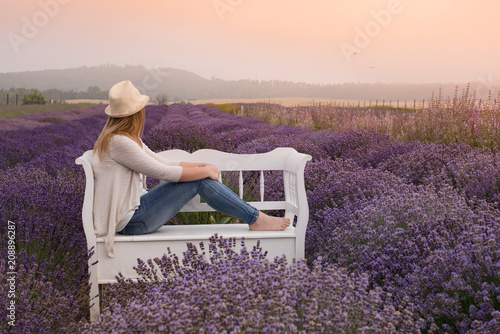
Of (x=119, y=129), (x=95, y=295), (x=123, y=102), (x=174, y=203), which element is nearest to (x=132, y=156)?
(x=119, y=129)

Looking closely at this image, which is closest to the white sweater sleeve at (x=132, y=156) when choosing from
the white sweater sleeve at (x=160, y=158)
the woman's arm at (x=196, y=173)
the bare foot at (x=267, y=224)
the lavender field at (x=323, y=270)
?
the woman's arm at (x=196, y=173)

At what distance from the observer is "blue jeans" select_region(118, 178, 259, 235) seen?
10.0ft

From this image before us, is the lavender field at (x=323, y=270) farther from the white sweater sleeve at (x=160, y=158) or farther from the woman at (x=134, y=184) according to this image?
the white sweater sleeve at (x=160, y=158)

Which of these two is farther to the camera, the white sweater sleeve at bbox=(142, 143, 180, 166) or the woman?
the white sweater sleeve at bbox=(142, 143, 180, 166)

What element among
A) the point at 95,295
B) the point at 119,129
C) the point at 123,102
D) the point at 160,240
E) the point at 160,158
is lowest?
the point at 95,295

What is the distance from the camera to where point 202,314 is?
1.69m

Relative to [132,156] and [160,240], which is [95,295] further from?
[132,156]

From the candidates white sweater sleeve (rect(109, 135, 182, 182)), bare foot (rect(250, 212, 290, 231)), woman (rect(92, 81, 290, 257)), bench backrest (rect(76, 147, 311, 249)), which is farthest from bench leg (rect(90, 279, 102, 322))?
bare foot (rect(250, 212, 290, 231))

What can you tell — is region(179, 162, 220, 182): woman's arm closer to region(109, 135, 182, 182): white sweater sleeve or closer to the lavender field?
region(109, 135, 182, 182): white sweater sleeve

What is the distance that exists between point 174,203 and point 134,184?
0.28 metres

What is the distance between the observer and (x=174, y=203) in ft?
10.3

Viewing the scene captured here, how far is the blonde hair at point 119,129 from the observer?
9.55 feet

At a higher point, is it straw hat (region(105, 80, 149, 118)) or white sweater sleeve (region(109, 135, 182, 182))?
straw hat (region(105, 80, 149, 118))

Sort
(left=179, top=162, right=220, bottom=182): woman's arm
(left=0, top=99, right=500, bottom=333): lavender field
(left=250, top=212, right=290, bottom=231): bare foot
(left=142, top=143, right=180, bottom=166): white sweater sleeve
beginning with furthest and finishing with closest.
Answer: (left=142, top=143, right=180, bottom=166): white sweater sleeve
(left=250, top=212, right=290, bottom=231): bare foot
(left=179, top=162, right=220, bottom=182): woman's arm
(left=0, top=99, right=500, bottom=333): lavender field
